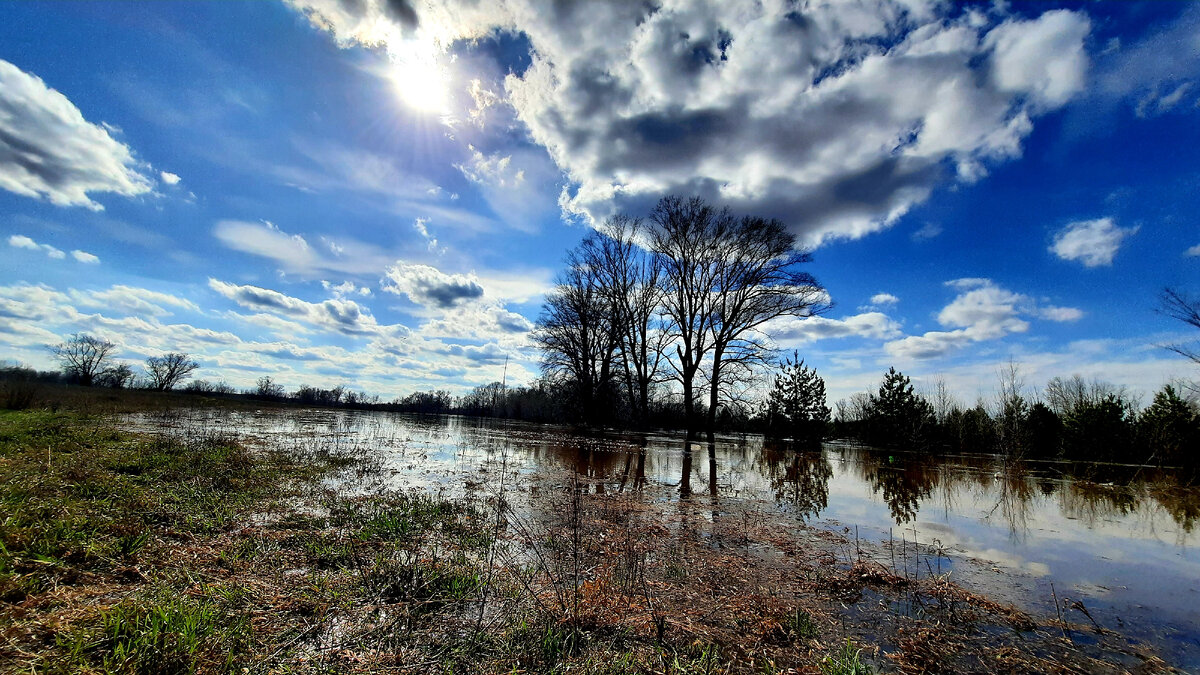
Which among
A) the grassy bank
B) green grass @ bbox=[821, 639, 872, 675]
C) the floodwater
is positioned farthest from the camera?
the floodwater

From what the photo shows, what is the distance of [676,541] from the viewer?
5.76m

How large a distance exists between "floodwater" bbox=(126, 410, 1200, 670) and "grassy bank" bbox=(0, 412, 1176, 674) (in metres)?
1.00

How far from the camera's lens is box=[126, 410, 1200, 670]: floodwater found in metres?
4.52

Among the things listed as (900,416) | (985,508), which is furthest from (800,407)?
(985,508)

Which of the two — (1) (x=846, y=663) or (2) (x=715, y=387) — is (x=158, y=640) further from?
(2) (x=715, y=387)

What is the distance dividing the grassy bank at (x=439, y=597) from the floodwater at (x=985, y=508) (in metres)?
1.00

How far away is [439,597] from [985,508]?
36.2 ft

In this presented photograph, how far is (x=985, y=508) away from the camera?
30.2ft

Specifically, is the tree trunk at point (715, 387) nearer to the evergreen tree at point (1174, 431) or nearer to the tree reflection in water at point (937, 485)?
the tree reflection in water at point (937, 485)

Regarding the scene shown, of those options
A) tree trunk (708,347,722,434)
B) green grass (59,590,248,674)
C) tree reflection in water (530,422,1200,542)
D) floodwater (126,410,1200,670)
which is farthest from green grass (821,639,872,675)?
tree trunk (708,347,722,434)

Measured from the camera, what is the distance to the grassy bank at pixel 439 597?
266cm

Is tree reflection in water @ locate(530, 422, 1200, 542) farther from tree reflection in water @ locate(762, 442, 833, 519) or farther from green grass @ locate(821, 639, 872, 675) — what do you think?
green grass @ locate(821, 639, 872, 675)

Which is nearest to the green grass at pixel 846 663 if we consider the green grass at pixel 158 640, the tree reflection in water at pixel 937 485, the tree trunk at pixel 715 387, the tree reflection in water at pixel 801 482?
the green grass at pixel 158 640

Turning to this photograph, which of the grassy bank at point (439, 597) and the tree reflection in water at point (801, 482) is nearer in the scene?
the grassy bank at point (439, 597)
